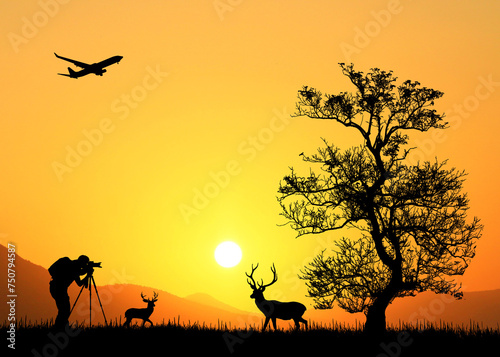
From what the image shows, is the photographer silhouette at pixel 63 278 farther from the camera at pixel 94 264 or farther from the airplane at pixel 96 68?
the airplane at pixel 96 68

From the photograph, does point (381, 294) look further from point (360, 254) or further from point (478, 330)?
point (478, 330)

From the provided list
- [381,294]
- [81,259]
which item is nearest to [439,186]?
[381,294]

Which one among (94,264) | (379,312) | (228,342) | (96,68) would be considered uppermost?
(96,68)

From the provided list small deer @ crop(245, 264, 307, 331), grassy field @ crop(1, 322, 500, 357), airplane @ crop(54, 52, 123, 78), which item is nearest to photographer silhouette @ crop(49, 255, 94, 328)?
grassy field @ crop(1, 322, 500, 357)

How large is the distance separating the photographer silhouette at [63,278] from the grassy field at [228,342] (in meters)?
0.57

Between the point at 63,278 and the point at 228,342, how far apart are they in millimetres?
5481

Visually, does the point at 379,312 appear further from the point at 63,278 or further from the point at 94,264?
the point at 63,278

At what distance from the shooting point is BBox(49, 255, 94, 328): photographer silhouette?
18672 mm

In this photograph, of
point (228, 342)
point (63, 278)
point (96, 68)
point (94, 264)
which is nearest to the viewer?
point (228, 342)

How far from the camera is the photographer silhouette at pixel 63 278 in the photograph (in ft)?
61.3

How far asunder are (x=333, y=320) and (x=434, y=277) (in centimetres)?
642

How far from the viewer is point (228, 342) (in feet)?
60.6

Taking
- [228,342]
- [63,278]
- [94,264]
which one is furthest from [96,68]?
Result: [228,342]

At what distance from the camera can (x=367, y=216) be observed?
85.5 feet
